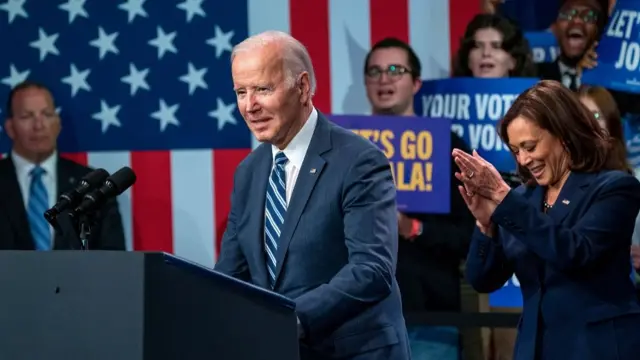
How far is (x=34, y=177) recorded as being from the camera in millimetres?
5543

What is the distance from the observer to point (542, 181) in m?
3.41

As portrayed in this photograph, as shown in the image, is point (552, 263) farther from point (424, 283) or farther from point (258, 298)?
point (424, 283)

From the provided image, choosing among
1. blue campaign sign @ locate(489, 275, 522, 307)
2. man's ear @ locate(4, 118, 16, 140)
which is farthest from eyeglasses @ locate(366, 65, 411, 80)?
man's ear @ locate(4, 118, 16, 140)

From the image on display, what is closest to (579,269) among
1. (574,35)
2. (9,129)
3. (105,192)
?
(105,192)

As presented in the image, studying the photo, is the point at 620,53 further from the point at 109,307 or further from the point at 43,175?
the point at 109,307

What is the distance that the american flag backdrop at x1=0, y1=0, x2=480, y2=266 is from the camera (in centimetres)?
574

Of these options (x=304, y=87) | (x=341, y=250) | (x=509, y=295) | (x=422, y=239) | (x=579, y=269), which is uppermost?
(x=304, y=87)

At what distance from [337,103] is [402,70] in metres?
0.47

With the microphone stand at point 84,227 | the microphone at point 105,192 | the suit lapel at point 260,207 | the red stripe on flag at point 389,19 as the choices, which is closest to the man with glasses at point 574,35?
the red stripe on flag at point 389,19

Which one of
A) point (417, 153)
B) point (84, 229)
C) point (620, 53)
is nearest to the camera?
point (84, 229)

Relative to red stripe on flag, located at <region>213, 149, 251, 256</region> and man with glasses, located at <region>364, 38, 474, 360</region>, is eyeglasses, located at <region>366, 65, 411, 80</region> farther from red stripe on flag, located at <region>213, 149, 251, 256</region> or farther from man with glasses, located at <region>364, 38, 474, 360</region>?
red stripe on flag, located at <region>213, 149, 251, 256</region>

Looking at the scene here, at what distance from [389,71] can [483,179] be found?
2166 mm

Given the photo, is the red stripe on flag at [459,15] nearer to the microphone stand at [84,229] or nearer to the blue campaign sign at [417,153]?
the blue campaign sign at [417,153]

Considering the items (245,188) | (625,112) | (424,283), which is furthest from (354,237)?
(625,112)
